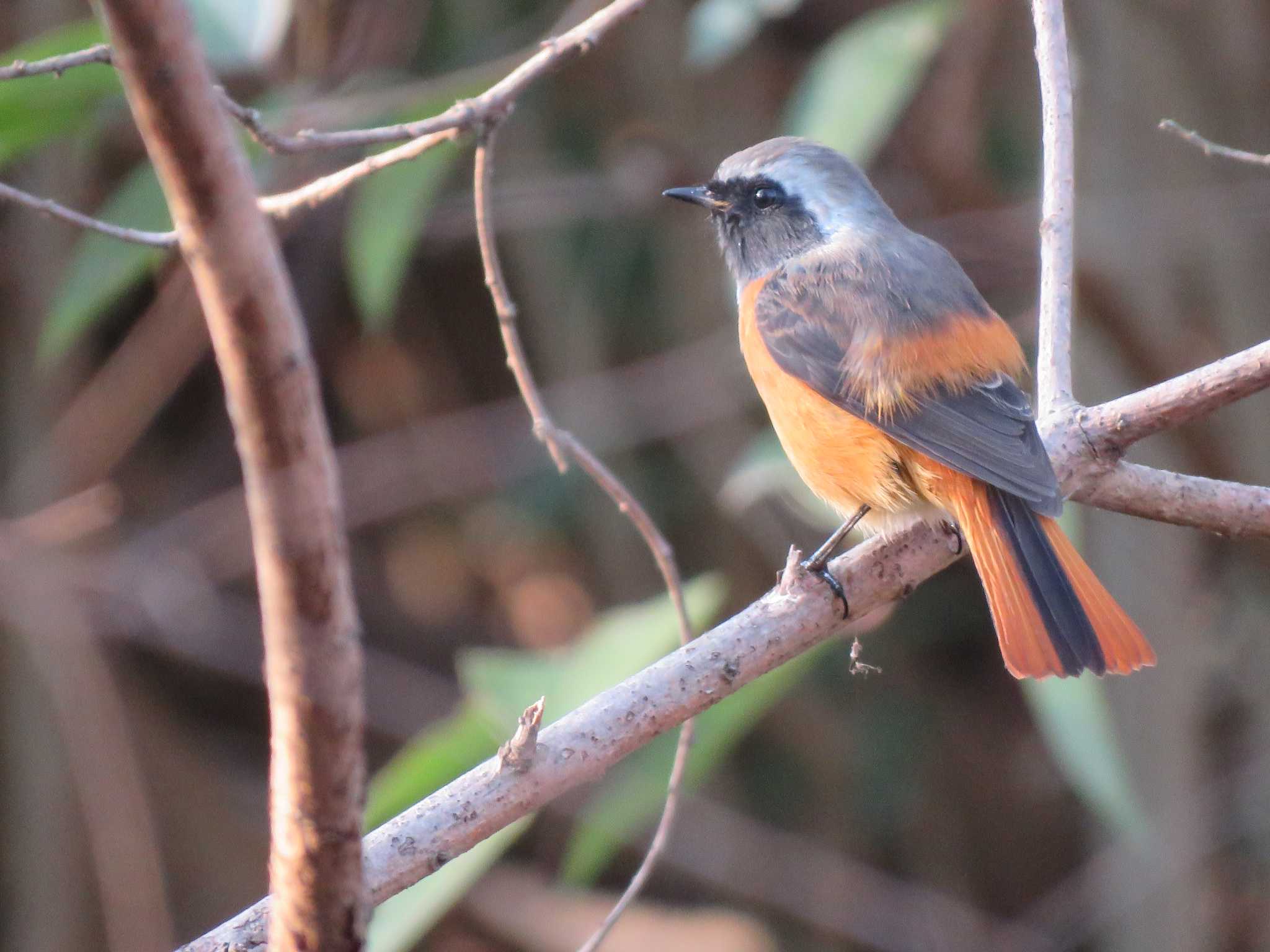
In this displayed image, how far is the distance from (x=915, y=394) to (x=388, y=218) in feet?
6.06

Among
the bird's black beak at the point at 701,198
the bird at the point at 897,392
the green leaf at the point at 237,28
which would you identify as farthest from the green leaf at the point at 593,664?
the green leaf at the point at 237,28

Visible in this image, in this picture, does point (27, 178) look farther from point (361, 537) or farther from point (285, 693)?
point (285, 693)

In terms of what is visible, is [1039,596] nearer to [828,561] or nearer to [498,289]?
[828,561]

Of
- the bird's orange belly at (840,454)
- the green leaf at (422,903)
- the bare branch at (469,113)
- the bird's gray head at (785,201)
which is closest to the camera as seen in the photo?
the bare branch at (469,113)

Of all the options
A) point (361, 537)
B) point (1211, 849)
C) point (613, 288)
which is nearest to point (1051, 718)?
point (1211, 849)

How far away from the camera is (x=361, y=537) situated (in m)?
5.20

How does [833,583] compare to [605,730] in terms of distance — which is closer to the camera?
[605,730]

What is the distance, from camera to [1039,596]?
7.90ft

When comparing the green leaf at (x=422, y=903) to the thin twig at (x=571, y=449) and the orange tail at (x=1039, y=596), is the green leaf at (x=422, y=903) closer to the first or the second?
the thin twig at (x=571, y=449)

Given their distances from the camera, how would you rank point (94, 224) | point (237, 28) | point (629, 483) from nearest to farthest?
point (94, 224), point (237, 28), point (629, 483)

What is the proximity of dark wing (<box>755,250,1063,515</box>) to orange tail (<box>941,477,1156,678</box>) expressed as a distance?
9 centimetres

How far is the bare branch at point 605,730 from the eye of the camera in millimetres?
1645

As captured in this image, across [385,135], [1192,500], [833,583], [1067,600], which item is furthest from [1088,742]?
[385,135]

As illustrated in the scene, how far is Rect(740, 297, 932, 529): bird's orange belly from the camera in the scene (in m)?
2.62
